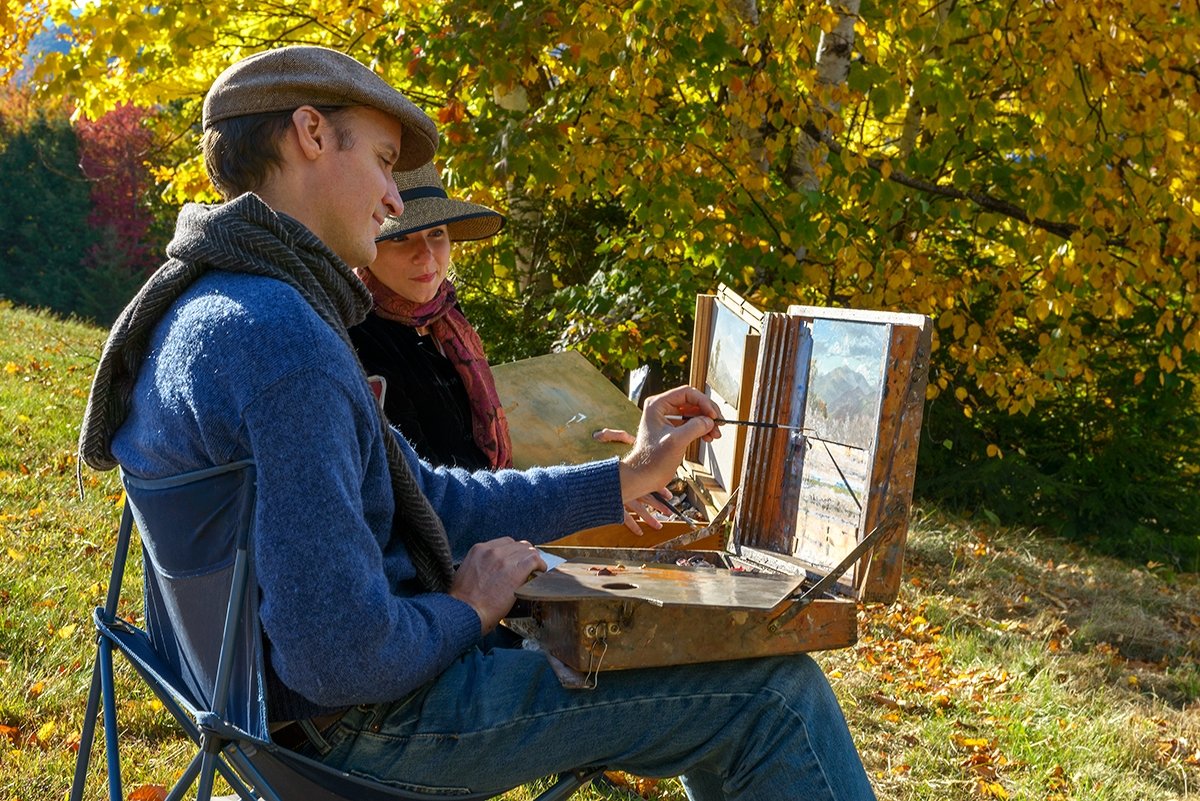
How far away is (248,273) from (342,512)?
0.36m

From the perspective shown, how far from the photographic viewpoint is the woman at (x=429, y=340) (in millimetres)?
2846

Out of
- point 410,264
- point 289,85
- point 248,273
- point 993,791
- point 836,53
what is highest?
point 836,53

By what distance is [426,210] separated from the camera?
9.56 feet

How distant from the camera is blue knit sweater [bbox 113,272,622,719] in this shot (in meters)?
1.35

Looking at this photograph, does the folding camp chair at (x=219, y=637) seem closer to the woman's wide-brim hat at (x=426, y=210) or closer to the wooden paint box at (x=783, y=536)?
the wooden paint box at (x=783, y=536)

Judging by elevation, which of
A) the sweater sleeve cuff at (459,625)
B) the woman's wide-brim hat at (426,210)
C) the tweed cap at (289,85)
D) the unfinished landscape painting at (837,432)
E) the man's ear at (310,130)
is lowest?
the sweater sleeve cuff at (459,625)

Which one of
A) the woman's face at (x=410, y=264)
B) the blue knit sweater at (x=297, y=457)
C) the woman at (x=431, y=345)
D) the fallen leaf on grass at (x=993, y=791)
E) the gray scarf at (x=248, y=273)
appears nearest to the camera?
the blue knit sweater at (x=297, y=457)

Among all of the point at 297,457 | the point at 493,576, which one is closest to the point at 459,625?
the point at 493,576

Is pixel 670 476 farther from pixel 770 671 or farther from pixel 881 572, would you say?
pixel 770 671

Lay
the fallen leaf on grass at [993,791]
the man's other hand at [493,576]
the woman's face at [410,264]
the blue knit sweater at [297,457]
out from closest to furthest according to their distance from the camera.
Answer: the blue knit sweater at [297,457]
the man's other hand at [493,576]
the woman's face at [410,264]
the fallen leaf on grass at [993,791]

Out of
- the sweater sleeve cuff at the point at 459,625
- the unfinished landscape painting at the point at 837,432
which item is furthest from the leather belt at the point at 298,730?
the unfinished landscape painting at the point at 837,432

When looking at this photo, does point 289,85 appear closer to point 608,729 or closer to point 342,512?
point 342,512

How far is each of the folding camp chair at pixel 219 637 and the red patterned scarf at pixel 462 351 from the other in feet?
4.48

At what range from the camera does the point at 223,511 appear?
4.71 feet
